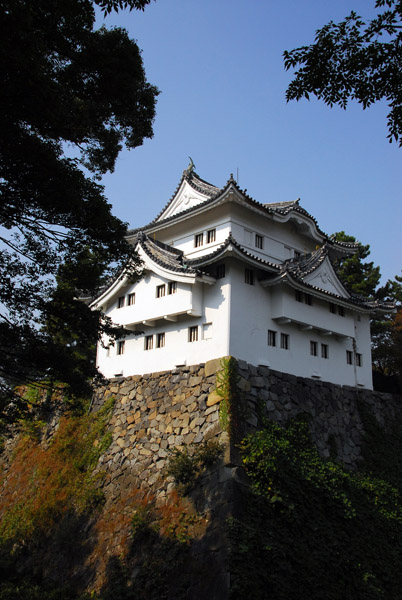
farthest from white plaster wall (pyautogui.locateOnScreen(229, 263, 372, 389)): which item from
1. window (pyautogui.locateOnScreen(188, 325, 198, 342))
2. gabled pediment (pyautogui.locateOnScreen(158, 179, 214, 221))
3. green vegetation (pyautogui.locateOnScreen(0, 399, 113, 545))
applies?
gabled pediment (pyautogui.locateOnScreen(158, 179, 214, 221))

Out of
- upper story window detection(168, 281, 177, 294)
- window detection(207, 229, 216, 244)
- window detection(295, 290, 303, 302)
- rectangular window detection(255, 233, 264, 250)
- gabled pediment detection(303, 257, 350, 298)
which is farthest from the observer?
rectangular window detection(255, 233, 264, 250)

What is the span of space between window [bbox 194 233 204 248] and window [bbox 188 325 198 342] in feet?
17.0

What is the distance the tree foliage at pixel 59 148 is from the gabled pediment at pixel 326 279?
10725mm

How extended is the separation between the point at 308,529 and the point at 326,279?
1101 centimetres

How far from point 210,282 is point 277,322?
3.18 metres

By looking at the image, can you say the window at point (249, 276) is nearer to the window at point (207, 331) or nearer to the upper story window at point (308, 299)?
the window at point (207, 331)

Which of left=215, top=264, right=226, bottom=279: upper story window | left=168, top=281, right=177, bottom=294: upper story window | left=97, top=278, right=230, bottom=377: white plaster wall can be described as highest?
left=215, top=264, right=226, bottom=279: upper story window

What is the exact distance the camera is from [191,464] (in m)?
14.6

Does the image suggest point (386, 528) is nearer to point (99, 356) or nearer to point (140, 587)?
point (140, 587)

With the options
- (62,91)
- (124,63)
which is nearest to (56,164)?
(62,91)

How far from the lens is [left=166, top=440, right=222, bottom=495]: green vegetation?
14.4 metres

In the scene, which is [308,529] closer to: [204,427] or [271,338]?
[204,427]

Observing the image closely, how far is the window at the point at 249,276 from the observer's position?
18.7 meters

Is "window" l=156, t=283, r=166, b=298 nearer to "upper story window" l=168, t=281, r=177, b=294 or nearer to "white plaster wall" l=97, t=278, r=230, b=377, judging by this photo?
"upper story window" l=168, t=281, r=177, b=294
